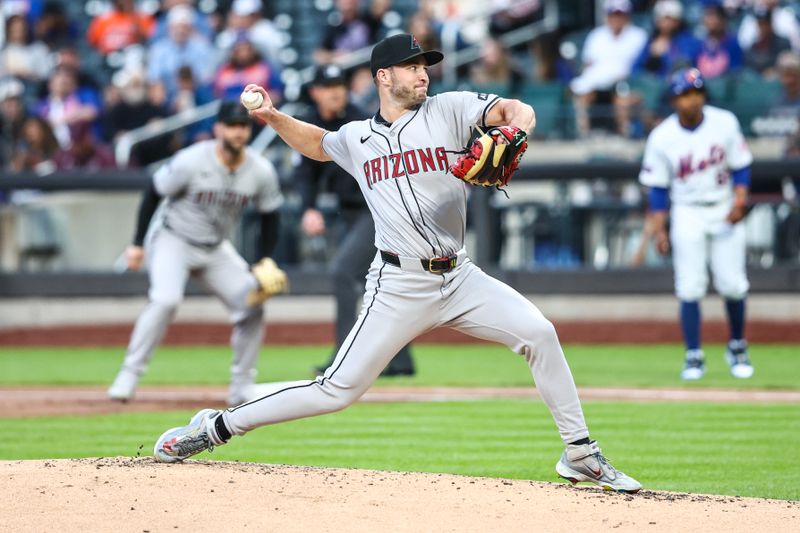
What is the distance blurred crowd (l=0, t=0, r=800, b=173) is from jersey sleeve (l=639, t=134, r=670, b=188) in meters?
3.74

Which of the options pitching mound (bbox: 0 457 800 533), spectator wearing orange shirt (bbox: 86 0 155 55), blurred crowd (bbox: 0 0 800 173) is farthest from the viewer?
spectator wearing orange shirt (bbox: 86 0 155 55)

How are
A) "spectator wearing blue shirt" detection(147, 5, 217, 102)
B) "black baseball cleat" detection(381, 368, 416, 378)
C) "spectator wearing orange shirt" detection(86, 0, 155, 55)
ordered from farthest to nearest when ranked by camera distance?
"spectator wearing orange shirt" detection(86, 0, 155, 55) → "spectator wearing blue shirt" detection(147, 5, 217, 102) → "black baseball cleat" detection(381, 368, 416, 378)

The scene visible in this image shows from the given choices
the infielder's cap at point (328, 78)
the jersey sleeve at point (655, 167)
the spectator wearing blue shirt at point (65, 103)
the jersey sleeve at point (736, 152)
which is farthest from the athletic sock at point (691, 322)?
the spectator wearing blue shirt at point (65, 103)

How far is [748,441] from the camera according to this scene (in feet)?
23.2

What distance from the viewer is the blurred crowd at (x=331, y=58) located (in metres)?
14.2

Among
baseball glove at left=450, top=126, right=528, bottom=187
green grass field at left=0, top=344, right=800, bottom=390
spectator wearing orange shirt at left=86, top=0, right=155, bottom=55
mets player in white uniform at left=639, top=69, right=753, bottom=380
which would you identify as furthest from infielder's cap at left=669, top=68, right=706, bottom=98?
spectator wearing orange shirt at left=86, top=0, right=155, bottom=55

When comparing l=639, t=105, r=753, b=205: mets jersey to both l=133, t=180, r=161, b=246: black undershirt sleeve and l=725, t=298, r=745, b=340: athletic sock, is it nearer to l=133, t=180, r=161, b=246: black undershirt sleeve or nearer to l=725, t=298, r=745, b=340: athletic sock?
l=725, t=298, r=745, b=340: athletic sock

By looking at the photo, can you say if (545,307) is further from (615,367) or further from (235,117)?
(235,117)

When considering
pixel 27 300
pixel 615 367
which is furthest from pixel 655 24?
pixel 27 300

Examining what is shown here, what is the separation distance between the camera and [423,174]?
17.6 ft

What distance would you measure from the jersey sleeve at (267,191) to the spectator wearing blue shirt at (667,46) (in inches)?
261

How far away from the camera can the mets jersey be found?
9688 millimetres

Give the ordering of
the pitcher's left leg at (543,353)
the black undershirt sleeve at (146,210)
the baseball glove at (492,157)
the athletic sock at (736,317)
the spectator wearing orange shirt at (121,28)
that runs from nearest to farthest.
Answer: the baseball glove at (492,157) < the pitcher's left leg at (543,353) < the black undershirt sleeve at (146,210) < the athletic sock at (736,317) < the spectator wearing orange shirt at (121,28)

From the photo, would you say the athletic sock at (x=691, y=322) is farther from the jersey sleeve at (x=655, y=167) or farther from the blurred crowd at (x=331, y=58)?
the blurred crowd at (x=331, y=58)
